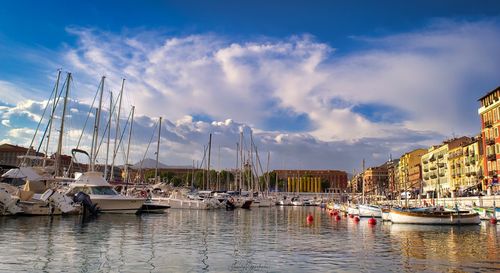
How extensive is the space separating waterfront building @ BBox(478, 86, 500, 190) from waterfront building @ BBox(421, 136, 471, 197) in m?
38.3

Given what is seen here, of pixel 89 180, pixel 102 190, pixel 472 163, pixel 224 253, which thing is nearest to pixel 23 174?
pixel 89 180

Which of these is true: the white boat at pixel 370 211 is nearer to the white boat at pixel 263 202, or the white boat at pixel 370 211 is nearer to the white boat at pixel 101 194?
the white boat at pixel 101 194

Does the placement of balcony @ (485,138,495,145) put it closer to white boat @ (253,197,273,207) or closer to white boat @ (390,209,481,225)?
white boat @ (390,209,481,225)

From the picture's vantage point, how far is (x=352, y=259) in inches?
979

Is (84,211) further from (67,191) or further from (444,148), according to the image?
(444,148)

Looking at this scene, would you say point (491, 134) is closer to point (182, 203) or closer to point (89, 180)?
point (182, 203)

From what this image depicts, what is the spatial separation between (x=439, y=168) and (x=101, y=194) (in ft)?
377

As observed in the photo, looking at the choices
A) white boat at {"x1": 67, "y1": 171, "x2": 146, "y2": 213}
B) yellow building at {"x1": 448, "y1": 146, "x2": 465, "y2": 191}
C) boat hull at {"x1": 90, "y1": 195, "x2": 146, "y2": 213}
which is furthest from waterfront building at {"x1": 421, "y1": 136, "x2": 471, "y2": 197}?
white boat at {"x1": 67, "y1": 171, "x2": 146, "y2": 213}

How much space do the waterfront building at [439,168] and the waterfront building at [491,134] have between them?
38.3m

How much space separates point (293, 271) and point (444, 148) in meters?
133

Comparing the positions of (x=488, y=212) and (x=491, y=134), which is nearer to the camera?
(x=488, y=212)

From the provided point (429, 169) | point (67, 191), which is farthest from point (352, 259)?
point (429, 169)

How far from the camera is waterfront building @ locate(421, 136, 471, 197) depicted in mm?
133712

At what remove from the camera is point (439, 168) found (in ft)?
468
